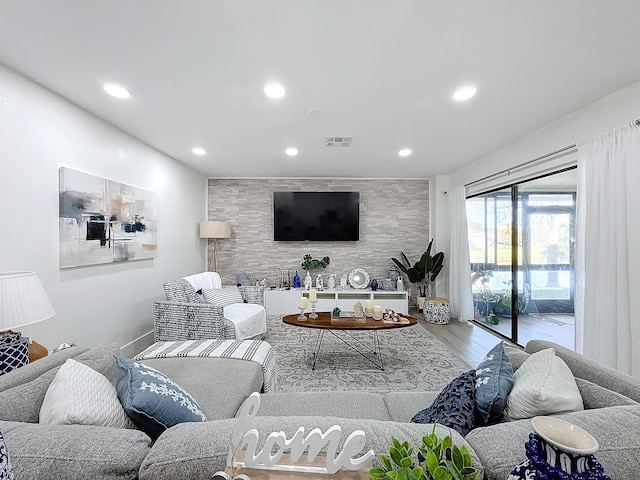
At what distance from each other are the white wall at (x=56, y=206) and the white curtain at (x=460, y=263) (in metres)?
4.41

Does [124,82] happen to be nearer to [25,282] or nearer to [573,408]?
[25,282]

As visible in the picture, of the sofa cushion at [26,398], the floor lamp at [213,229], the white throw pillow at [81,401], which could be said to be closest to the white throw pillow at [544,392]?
the white throw pillow at [81,401]

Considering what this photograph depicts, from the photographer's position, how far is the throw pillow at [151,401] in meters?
1.10

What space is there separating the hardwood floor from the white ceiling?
2.47m

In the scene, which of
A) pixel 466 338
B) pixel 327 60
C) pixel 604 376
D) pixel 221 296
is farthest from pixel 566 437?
pixel 466 338

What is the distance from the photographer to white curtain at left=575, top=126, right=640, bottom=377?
7.32 ft

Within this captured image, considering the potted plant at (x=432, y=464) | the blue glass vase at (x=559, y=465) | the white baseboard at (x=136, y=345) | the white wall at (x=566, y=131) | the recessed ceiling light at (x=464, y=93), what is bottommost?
the white baseboard at (x=136, y=345)

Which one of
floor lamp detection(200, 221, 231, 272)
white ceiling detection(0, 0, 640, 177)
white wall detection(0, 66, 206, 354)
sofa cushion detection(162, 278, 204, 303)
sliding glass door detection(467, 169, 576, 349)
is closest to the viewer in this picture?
white ceiling detection(0, 0, 640, 177)

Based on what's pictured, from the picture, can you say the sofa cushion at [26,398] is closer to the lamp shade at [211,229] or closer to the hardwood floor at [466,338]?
the hardwood floor at [466,338]

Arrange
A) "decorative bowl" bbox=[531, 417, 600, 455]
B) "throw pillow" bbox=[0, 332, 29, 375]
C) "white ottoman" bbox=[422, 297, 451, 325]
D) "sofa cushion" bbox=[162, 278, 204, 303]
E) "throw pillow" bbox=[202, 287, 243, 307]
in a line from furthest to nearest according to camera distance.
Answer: "white ottoman" bbox=[422, 297, 451, 325], "throw pillow" bbox=[202, 287, 243, 307], "sofa cushion" bbox=[162, 278, 204, 303], "throw pillow" bbox=[0, 332, 29, 375], "decorative bowl" bbox=[531, 417, 600, 455]

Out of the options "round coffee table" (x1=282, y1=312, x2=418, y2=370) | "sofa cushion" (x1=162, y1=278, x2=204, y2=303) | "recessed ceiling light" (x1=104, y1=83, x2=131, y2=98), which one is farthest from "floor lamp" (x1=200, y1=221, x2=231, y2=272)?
"recessed ceiling light" (x1=104, y1=83, x2=131, y2=98)

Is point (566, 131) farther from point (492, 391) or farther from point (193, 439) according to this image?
point (193, 439)

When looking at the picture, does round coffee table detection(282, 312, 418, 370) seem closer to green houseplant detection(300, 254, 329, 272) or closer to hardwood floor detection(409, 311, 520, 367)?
hardwood floor detection(409, 311, 520, 367)

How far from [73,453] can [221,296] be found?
3143mm
